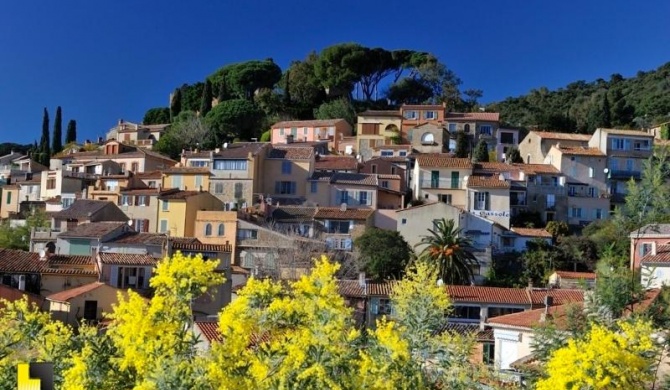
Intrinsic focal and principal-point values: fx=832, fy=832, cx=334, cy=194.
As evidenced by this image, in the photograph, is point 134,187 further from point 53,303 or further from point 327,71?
point 327,71

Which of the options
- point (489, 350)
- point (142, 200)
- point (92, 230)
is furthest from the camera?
point (142, 200)

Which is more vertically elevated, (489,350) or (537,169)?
(537,169)

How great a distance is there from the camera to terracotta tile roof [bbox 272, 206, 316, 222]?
5323cm

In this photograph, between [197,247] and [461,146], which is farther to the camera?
[461,146]

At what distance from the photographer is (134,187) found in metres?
60.7

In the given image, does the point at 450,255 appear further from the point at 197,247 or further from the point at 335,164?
the point at 335,164

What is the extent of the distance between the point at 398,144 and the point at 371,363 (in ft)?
193

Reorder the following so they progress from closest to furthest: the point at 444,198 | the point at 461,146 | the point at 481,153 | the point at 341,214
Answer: the point at 341,214
the point at 444,198
the point at 481,153
the point at 461,146

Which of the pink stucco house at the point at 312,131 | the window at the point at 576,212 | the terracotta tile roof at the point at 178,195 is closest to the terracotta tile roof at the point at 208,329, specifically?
the terracotta tile roof at the point at 178,195

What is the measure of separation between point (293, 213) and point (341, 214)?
3.21 m

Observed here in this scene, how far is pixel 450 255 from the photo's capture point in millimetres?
47219

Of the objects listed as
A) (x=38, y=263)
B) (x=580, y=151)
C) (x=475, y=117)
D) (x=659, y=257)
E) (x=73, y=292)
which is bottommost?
(x=73, y=292)

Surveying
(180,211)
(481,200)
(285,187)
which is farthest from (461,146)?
(180,211)

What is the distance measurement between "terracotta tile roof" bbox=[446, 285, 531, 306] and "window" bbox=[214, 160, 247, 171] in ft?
71.7
